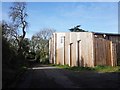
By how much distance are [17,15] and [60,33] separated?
2142 cm

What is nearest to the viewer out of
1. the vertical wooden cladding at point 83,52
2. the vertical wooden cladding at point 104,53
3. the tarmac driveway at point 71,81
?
the tarmac driveway at point 71,81

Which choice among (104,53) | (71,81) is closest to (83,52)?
(104,53)

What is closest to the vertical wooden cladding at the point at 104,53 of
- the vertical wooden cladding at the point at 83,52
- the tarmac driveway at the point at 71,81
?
the vertical wooden cladding at the point at 83,52

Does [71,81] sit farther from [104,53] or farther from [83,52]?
[83,52]

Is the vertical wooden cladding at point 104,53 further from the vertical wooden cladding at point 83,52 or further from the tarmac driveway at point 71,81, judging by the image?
the tarmac driveway at point 71,81

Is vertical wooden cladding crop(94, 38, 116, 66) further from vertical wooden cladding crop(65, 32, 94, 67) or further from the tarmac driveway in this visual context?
the tarmac driveway

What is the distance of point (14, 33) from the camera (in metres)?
51.1

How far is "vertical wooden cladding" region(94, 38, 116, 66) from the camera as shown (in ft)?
108

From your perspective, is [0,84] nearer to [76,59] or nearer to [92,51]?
[92,51]

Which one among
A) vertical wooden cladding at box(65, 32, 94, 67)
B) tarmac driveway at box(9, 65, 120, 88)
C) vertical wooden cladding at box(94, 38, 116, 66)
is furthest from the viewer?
vertical wooden cladding at box(65, 32, 94, 67)

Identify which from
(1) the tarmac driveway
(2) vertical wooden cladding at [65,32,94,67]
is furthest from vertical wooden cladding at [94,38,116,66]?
(1) the tarmac driveway

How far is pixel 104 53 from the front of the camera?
109 feet

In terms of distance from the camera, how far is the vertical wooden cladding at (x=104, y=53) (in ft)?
108

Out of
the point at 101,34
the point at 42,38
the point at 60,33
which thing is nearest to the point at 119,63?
the point at 101,34
